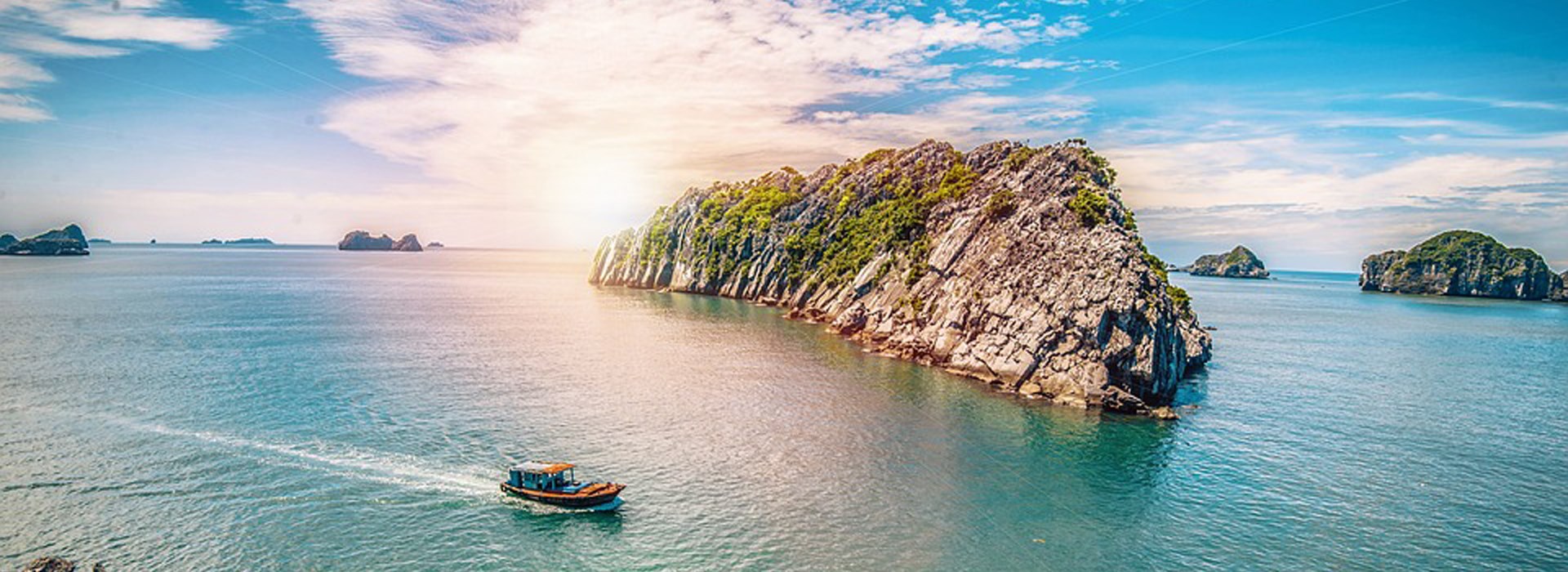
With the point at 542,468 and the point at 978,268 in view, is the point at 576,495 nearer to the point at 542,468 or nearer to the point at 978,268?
the point at 542,468

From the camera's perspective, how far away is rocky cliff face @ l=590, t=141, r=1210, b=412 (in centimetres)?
7238

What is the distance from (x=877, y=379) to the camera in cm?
8081

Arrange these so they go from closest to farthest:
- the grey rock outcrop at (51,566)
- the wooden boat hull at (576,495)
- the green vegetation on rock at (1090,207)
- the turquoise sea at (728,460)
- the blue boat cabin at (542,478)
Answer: the grey rock outcrop at (51,566), the turquoise sea at (728,460), the wooden boat hull at (576,495), the blue boat cabin at (542,478), the green vegetation on rock at (1090,207)

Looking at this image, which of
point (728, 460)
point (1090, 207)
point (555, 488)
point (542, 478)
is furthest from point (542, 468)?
point (1090, 207)

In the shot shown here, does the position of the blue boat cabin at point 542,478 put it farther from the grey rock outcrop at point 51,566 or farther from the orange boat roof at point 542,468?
the grey rock outcrop at point 51,566

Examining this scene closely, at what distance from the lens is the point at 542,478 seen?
143 ft

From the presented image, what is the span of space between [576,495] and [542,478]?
8.04 feet

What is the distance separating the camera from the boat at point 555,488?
140 ft

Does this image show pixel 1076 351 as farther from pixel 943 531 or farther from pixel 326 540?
pixel 326 540

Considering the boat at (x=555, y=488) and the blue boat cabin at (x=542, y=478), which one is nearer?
the boat at (x=555, y=488)

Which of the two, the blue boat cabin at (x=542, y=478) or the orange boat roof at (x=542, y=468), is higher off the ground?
the orange boat roof at (x=542, y=468)

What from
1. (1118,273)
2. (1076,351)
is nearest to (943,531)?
(1076,351)

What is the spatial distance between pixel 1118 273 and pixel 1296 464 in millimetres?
24706

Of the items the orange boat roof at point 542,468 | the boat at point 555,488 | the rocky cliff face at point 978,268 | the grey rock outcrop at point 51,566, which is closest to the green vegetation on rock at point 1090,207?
the rocky cliff face at point 978,268
